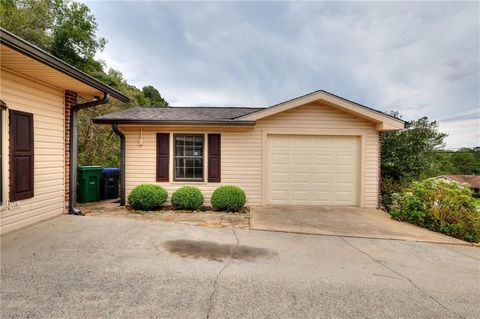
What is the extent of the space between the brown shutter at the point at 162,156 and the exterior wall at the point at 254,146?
0.50 feet

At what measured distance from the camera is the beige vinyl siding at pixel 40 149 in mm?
4008

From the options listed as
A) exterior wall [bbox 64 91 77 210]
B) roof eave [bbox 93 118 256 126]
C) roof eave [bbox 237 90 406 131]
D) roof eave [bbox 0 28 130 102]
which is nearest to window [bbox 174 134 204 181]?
roof eave [bbox 93 118 256 126]

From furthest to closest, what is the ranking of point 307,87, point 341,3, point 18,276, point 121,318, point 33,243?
1. point 307,87
2. point 341,3
3. point 33,243
4. point 18,276
5. point 121,318

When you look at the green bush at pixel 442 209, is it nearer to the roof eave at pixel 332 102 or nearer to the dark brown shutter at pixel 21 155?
the roof eave at pixel 332 102

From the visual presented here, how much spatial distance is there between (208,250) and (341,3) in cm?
976

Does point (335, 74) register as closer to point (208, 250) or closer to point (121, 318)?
point (208, 250)

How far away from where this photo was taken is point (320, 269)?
320 centimetres

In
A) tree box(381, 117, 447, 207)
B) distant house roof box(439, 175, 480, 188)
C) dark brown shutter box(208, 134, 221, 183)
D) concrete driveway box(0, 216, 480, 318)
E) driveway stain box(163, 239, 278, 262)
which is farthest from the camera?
distant house roof box(439, 175, 480, 188)

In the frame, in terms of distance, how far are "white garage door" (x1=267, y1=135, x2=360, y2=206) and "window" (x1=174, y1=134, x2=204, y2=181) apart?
2.20 metres

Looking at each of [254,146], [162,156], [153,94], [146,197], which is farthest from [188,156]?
[153,94]

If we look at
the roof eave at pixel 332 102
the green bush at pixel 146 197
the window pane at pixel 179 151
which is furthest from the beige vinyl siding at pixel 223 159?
the roof eave at pixel 332 102

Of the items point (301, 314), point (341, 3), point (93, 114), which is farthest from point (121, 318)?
point (93, 114)

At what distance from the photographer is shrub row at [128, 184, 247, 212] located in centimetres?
639

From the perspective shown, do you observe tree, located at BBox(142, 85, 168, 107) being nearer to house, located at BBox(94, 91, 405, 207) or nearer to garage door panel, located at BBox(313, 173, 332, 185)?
house, located at BBox(94, 91, 405, 207)
